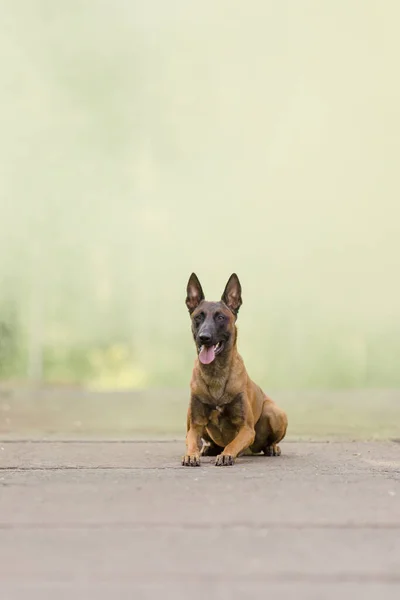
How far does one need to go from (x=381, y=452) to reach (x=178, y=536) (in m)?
3.46

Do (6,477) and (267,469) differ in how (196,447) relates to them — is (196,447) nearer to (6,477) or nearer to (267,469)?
(267,469)

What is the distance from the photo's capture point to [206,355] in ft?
17.8

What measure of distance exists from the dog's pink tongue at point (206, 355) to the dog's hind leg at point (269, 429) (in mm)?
716

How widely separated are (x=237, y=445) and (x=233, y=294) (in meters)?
1.12

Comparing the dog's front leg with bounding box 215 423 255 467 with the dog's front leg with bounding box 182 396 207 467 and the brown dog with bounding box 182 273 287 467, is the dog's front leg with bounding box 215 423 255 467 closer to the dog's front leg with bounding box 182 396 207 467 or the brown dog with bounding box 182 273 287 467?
the brown dog with bounding box 182 273 287 467

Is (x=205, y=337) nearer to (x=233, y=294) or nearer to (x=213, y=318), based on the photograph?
(x=213, y=318)

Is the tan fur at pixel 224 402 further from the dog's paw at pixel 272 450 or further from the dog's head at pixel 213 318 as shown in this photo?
the dog's paw at pixel 272 450

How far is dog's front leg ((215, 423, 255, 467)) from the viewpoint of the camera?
197 inches

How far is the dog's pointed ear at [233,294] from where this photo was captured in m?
5.80

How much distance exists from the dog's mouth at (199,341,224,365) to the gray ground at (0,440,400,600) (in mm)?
803

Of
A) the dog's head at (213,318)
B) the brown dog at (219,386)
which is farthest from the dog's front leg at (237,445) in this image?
the dog's head at (213,318)

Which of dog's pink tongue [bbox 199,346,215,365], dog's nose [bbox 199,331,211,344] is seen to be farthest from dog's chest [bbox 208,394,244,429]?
dog's nose [bbox 199,331,211,344]

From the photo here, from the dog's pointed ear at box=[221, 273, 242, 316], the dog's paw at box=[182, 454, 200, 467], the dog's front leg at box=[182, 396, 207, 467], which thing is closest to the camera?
the dog's paw at box=[182, 454, 200, 467]

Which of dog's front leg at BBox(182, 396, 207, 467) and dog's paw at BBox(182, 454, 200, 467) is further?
dog's front leg at BBox(182, 396, 207, 467)
